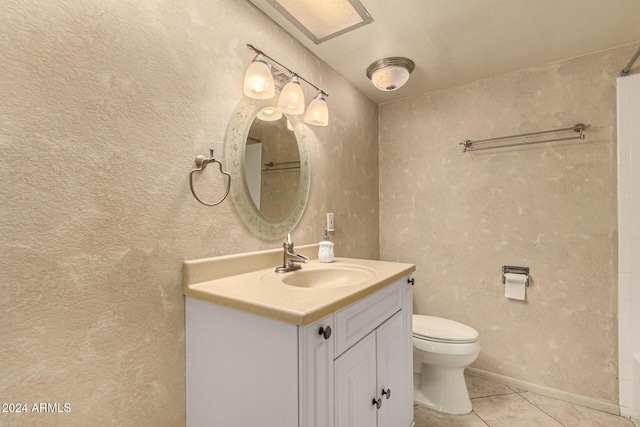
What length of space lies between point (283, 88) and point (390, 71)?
768 millimetres

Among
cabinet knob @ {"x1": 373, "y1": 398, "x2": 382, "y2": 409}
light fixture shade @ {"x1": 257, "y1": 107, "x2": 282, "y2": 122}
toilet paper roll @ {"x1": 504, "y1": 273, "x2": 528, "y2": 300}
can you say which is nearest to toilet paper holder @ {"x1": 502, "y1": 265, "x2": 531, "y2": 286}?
toilet paper roll @ {"x1": 504, "y1": 273, "x2": 528, "y2": 300}

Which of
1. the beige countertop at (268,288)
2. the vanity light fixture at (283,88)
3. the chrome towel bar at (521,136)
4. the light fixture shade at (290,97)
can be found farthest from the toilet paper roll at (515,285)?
the light fixture shade at (290,97)

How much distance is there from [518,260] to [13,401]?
2.43 metres

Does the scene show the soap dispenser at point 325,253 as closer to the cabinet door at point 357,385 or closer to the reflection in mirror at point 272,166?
the reflection in mirror at point 272,166

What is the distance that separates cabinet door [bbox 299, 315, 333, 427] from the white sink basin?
0.46 m

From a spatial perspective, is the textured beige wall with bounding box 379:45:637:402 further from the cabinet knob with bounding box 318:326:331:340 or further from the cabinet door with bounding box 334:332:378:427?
the cabinet knob with bounding box 318:326:331:340

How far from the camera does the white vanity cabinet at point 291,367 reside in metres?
0.76

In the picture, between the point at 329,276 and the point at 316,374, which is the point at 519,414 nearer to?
the point at 329,276

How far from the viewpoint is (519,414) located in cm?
168

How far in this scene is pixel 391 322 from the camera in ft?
3.95

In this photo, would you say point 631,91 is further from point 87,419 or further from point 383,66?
point 87,419

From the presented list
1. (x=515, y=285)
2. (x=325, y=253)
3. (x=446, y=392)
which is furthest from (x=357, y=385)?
(x=515, y=285)

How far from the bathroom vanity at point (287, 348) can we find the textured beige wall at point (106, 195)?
0.30ft

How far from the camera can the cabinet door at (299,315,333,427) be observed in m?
0.75
